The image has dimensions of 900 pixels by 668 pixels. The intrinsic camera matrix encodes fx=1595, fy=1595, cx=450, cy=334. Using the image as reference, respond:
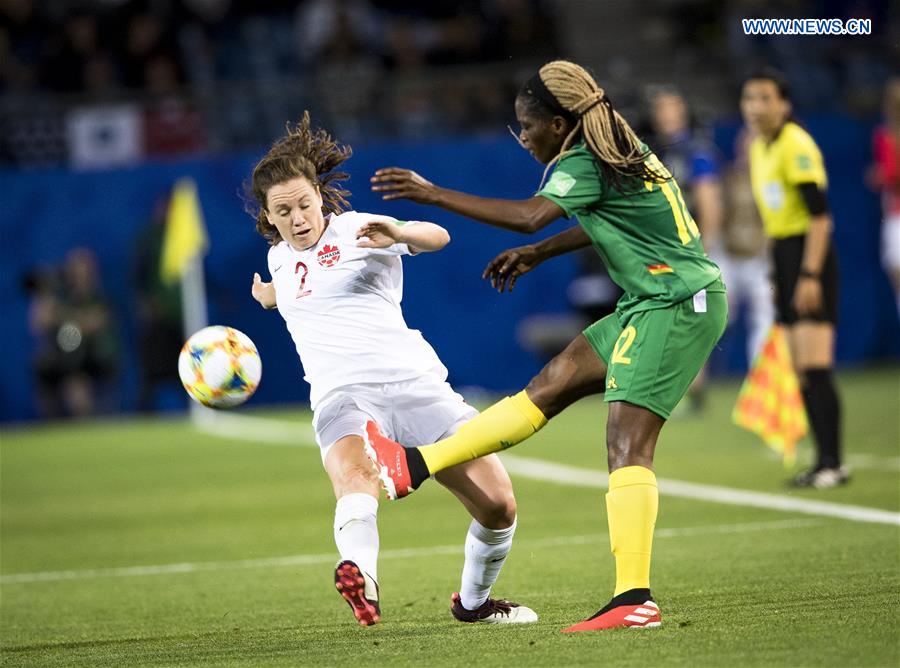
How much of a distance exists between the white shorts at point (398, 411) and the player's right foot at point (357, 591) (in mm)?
711

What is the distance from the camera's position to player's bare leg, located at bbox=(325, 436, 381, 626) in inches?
219

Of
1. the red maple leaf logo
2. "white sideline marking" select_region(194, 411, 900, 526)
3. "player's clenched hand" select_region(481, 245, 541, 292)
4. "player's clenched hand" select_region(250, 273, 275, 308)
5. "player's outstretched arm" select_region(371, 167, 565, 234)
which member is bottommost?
"white sideline marking" select_region(194, 411, 900, 526)

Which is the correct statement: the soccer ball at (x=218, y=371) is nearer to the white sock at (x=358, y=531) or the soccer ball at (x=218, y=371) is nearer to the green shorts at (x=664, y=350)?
the white sock at (x=358, y=531)

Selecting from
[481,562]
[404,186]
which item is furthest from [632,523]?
[404,186]

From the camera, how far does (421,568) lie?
8102 millimetres

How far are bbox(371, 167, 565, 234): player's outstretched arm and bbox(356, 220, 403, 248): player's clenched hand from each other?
0.83 feet

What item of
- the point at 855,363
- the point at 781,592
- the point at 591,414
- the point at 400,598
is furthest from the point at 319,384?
the point at 855,363

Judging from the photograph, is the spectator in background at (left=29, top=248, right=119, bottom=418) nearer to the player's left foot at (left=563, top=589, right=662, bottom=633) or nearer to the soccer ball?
the soccer ball

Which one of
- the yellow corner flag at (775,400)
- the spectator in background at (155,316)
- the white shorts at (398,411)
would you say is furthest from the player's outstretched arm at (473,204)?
the spectator in background at (155,316)

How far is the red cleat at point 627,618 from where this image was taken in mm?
5699

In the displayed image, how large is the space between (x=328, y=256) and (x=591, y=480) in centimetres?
570

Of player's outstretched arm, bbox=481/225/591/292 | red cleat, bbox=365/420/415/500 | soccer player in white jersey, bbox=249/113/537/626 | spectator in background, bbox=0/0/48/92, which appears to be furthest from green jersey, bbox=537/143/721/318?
spectator in background, bbox=0/0/48/92

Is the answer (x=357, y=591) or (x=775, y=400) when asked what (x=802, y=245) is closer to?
(x=775, y=400)

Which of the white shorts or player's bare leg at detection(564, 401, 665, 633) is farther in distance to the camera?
the white shorts
